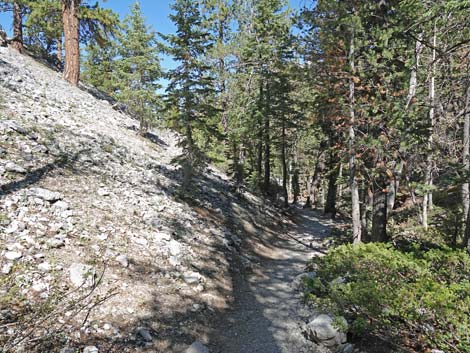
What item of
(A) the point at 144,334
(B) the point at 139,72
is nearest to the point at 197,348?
(A) the point at 144,334

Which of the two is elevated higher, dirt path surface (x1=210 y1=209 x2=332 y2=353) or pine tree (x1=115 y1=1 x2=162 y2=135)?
pine tree (x1=115 y1=1 x2=162 y2=135)

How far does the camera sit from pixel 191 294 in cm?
714

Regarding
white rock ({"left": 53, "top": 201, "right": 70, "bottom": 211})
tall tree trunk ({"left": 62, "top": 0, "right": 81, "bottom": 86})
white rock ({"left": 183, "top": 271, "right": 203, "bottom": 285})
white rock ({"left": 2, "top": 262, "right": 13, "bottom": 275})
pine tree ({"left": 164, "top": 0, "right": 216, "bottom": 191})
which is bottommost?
white rock ({"left": 183, "top": 271, "right": 203, "bottom": 285})

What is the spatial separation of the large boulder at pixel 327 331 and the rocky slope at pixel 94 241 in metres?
2.21

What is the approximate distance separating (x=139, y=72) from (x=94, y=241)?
13309 millimetres

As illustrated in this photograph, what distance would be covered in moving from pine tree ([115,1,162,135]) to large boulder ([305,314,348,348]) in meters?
14.3

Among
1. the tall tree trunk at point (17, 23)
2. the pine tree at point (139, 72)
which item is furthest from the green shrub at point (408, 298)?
the tall tree trunk at point (17, 23)

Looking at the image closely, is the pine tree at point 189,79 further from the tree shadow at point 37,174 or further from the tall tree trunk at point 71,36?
the tall tree trunk at point 71,36

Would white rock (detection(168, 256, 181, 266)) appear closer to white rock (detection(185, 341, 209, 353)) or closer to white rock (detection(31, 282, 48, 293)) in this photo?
white rock (detection(185, 341, 209, 353))

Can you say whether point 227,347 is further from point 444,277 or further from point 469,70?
point 469,70

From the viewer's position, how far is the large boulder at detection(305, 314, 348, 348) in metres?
5.64

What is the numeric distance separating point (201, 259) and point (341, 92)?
7.56 meters

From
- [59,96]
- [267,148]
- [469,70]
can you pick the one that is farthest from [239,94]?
[469,70]

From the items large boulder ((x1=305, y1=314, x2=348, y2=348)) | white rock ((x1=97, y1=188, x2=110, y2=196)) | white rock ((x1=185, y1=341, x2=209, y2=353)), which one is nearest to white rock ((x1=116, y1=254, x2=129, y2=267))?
white rock ((x1=185, y1=341, x2=209, y2=353))
